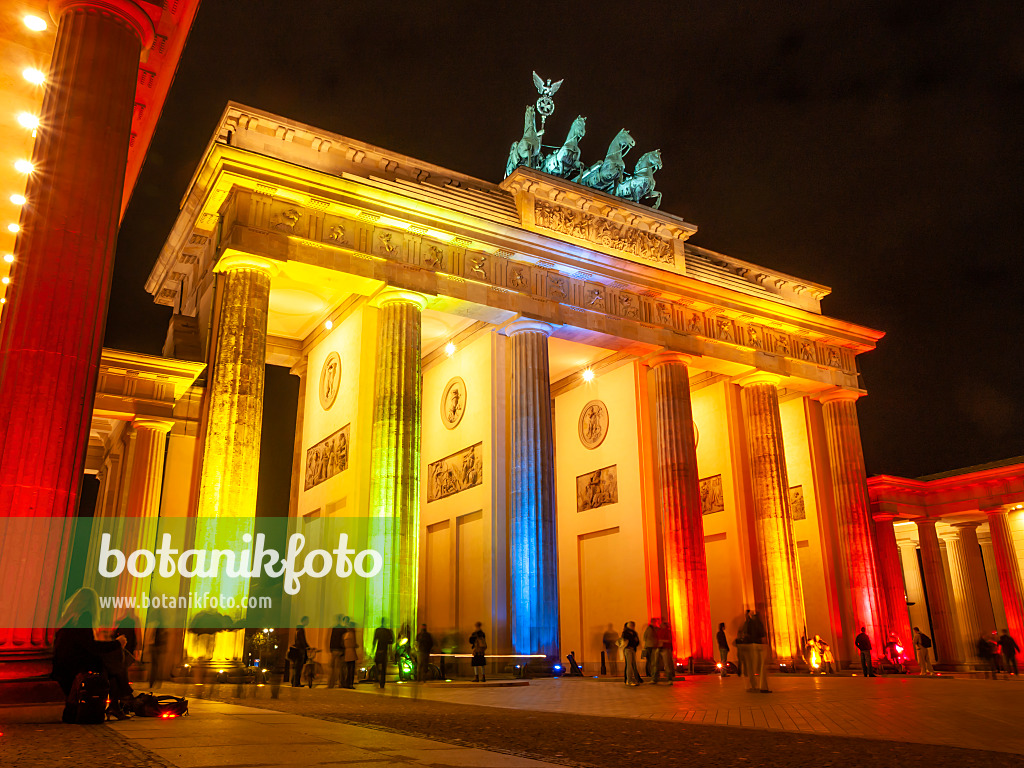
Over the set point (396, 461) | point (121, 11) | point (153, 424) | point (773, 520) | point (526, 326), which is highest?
point (526, 326)

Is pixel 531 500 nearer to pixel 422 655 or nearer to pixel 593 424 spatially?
pixel 422 655

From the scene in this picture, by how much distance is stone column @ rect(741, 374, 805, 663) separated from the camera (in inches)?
927

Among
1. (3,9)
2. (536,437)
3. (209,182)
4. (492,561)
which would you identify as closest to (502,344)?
(536,437)

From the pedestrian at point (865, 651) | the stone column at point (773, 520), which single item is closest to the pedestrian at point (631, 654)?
the pedestrian at point (865, 651)

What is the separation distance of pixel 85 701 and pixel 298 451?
19508 mm

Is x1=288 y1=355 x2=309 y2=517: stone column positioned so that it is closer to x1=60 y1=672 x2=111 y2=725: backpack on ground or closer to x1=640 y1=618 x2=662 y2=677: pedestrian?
x1=640 y1=618 x2=662 y2=677: pedestrian

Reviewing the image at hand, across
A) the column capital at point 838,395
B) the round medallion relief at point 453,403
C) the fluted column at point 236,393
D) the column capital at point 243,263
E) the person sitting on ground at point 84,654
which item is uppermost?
the column capital at point 243,263

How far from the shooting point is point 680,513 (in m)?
22.1

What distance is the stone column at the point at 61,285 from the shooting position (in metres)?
6.39

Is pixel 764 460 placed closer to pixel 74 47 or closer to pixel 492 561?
pixel 492 561

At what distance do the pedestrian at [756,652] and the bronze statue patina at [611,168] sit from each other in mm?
14959

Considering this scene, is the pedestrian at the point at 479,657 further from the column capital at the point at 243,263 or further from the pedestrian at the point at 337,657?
the column capital at the point at 243,263

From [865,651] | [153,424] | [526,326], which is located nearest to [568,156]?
[526,326]

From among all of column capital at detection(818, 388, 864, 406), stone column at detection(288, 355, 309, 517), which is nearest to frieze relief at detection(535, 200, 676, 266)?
column capital at detection(818, 388, 864, 406)
